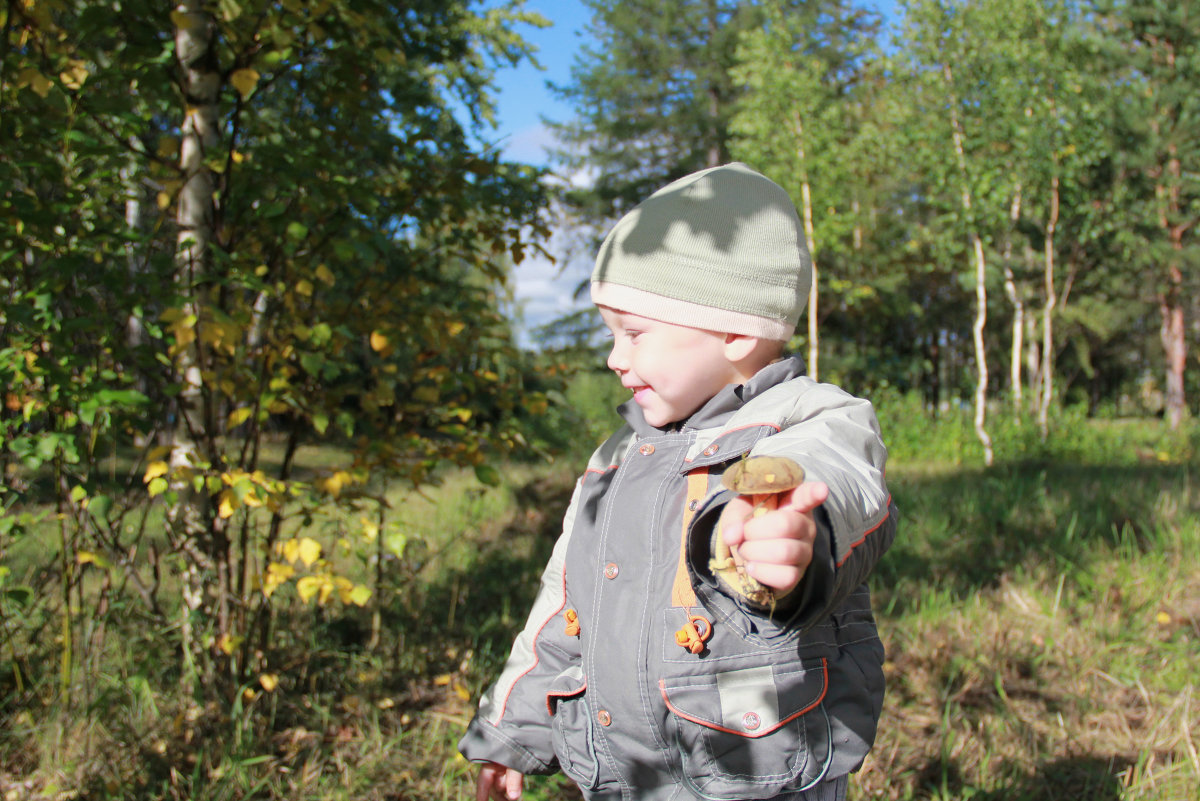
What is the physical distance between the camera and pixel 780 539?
82 centimetres

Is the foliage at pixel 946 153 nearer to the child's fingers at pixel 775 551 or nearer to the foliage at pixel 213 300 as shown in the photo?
the foliage at pixel 213 300

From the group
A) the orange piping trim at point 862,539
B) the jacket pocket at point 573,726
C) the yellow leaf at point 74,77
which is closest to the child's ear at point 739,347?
the orange piping trim at point 862,539

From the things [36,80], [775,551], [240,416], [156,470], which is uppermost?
[36,80]

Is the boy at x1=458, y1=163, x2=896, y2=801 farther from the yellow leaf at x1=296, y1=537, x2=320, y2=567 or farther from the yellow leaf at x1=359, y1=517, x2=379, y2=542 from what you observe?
the yellow leaf at x1=359, y1=517, x2=379, y2=542

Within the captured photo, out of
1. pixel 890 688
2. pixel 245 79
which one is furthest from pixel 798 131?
pixel 245 79

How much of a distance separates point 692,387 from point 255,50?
2.02 m

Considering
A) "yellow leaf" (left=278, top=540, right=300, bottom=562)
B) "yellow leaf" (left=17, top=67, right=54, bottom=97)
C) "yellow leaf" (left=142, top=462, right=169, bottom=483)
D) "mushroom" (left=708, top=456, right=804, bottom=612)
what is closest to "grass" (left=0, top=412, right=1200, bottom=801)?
"yellow leaf" (left=278, top=540, right=300, bottom=562)

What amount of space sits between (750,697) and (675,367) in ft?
1.75

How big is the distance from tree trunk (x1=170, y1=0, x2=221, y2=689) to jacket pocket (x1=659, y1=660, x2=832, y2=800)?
1.91 m

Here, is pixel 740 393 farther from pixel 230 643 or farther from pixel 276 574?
pixel 230 643

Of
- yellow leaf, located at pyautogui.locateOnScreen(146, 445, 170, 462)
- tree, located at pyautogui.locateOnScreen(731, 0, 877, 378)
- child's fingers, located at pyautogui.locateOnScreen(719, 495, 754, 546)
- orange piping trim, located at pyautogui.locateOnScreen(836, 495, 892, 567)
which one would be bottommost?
yellow leaf, located at pyautogui.locateOnScreen(146, 445, 170, 462)

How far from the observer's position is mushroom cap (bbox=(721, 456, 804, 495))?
2.59 ft

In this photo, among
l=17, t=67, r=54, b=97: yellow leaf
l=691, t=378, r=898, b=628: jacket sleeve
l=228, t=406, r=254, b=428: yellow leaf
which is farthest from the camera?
l=228, t=406, r=254, b=428: yellow leaf

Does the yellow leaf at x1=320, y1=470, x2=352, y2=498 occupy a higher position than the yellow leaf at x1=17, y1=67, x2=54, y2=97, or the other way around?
the yellow leaf at x1=17, y1=67, x2=54, y2=97
